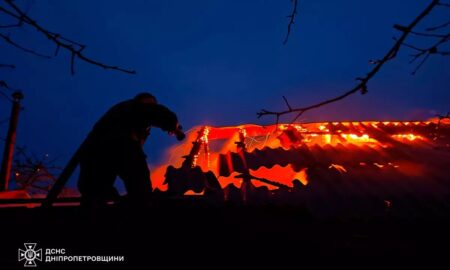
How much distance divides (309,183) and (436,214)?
1.73 metres

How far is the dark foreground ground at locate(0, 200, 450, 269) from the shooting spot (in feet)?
11.7

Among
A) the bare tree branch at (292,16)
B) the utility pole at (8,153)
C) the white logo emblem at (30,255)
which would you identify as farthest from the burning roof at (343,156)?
the utility pole at (8,153)

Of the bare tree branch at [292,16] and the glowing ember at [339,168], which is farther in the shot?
the glowing ember at [339,168]

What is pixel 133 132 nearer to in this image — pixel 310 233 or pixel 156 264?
pixel 156 264

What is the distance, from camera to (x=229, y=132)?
8.91 metres

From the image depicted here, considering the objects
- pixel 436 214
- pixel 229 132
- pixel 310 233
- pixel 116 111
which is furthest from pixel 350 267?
pixel 229 132

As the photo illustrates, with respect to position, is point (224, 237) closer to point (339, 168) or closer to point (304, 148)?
point (339, 168)

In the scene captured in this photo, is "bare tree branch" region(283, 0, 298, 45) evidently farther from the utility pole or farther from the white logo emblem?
the utility pole

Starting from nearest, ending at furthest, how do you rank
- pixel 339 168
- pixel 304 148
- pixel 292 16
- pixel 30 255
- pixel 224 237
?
pixel 292 16
pixel 30 255
pixel 224 237
pixel 339 168
pixel 304 148

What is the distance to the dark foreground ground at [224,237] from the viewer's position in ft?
11.7

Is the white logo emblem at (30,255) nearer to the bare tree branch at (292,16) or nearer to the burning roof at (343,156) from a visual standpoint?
the burning roof at (343,156)

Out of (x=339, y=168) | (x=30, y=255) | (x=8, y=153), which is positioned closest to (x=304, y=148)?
(x=339, y=168)

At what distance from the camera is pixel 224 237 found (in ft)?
12.5

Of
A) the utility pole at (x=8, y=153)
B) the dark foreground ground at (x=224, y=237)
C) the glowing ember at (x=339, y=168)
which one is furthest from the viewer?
the utility pole at (x=8, y=153)
